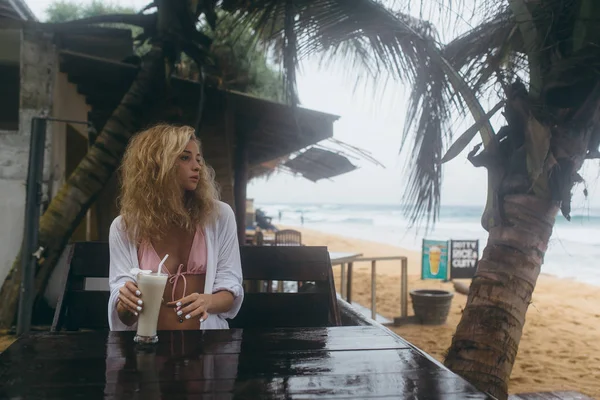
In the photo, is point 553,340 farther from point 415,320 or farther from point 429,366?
point 429,366

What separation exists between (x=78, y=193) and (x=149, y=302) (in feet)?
10.6

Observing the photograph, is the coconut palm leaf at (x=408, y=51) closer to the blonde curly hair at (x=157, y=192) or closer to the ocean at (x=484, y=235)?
the ocean at (x=484, y=235)

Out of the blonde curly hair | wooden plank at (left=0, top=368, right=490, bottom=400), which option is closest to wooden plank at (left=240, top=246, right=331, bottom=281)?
the blonde curly hair

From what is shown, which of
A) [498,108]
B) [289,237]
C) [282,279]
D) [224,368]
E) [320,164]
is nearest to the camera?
[224,368]

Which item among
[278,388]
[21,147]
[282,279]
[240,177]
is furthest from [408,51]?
[240,177]

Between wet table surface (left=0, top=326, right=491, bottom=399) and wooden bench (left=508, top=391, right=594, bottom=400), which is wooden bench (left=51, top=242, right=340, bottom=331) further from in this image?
wooden bench (left=508, top=391, right=594, bottom=400)

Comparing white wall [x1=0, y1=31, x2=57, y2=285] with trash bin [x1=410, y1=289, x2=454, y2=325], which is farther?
trash bin [x1=410, y1=289, x2=454, y2=325]

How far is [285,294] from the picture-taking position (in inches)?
102

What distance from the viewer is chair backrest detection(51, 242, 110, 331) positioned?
2.45 metres

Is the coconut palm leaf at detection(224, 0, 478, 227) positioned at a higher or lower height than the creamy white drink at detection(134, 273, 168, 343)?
higher

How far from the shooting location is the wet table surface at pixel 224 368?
124 centimetres

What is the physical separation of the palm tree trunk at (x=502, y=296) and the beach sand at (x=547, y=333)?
15.8 inches

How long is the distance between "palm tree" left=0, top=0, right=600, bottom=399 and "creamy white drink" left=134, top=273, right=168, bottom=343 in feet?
5.85

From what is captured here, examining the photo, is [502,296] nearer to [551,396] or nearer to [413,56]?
[551,396]
